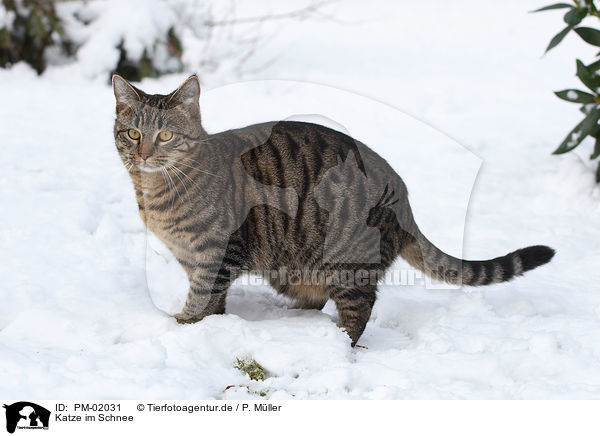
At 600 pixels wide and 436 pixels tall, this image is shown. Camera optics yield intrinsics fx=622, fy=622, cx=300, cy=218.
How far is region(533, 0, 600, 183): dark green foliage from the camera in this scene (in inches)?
164

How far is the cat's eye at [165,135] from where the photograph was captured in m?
3.02

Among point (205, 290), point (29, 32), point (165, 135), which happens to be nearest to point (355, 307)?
point (205, 290)

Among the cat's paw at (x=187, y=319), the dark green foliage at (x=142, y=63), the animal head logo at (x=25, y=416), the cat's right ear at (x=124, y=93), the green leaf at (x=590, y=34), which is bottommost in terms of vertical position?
the cat's paw at (x=187, y=319)

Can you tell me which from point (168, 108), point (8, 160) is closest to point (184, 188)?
point (168, 108)

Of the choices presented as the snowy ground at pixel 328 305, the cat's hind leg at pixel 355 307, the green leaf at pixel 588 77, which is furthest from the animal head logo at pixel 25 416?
the green leaf at pixel 588 77

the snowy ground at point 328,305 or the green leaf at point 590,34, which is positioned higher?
the green leaf at point 590,34

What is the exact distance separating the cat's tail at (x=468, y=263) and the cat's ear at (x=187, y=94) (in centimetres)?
131

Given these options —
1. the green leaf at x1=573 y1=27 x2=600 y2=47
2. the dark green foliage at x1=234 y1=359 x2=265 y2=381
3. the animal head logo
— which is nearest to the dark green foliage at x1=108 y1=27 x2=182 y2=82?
the green leaf at x1=573 y1=27 x2=600 y2=47

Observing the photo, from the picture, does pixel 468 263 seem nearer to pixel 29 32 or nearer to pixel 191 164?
pixel 191 164

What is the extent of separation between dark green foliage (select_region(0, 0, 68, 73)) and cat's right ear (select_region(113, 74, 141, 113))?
12.8 feet

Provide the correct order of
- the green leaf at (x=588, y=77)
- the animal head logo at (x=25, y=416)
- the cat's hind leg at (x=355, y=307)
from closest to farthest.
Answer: the animal head logo at (x=25, y=416) → the cat's hind leg at (x=355, y=307) → the green leaf at (x=588, y=77)

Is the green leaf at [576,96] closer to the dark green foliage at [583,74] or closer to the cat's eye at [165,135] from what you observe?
the dark green foliage at [583,74]

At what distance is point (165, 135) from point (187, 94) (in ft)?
0.78

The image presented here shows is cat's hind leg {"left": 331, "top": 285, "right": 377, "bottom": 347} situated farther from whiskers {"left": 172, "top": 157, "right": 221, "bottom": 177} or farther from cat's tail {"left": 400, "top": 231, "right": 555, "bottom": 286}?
whiskers {"left": 172, "top": 157, "right": 221, "bottom": 177}
